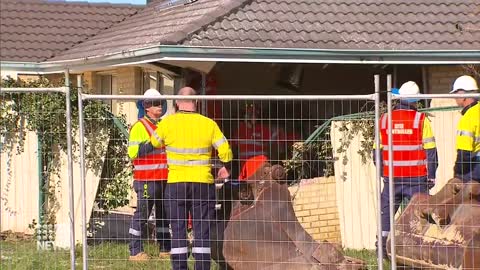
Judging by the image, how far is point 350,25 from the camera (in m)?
12.9

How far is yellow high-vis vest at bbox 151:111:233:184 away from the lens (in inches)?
320

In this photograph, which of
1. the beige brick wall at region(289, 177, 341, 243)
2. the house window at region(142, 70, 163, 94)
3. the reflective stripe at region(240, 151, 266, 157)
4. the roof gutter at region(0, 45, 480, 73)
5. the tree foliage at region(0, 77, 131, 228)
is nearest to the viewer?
the reflective stripe at region(240, 151, 266, 157)

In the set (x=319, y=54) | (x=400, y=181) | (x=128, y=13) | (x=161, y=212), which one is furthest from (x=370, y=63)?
(x=128, y=13)

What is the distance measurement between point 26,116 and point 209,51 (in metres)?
2.60

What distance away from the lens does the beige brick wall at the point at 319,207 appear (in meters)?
10.0

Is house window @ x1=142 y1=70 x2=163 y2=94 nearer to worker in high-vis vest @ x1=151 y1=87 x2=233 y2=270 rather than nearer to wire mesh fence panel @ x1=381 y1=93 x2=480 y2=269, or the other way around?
wire mesh fence panel @ x1=381 y1=93 x2=480 y2=269

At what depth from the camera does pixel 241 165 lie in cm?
928

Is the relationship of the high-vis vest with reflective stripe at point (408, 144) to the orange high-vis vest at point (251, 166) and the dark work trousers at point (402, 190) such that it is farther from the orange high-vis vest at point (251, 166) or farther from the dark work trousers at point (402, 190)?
the orange high-vis vest at point (251, 166)

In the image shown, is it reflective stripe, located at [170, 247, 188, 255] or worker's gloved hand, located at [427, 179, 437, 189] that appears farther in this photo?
worker's gloved hand, located at [427, 179, 437, 189]

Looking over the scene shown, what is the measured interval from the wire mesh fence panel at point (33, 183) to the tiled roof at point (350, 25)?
2457mm

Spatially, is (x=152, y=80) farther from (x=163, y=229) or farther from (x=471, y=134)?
(x=471, y=134)

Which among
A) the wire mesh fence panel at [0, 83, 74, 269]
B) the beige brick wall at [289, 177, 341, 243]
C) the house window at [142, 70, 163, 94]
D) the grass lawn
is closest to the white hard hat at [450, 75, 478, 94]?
the beige brick wall at [289, 177, 341, 243]

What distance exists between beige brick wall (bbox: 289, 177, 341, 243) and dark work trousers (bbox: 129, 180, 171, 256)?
5.34ft

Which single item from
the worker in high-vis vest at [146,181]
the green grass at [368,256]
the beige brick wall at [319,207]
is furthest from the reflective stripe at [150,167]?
the green grass at [368,256]
